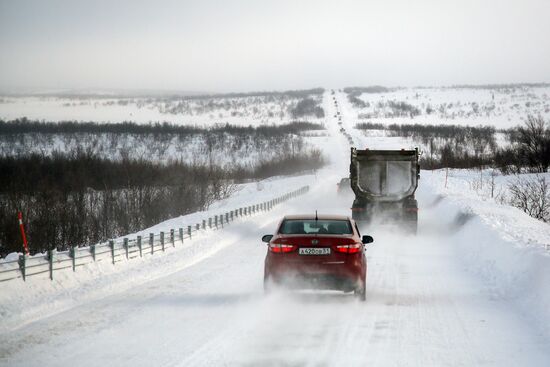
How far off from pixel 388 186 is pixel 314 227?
1345 centimetres

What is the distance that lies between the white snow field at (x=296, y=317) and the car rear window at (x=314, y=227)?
1.26 meters

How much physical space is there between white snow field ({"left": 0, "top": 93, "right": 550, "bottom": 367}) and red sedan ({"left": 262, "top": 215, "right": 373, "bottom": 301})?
1.45ft

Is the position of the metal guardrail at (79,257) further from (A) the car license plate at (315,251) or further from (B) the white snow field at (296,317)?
(A) the car license plate at (315,251)

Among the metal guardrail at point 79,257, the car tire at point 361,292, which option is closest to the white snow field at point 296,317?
the car tire at point 361,292

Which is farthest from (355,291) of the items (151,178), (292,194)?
(151,178)

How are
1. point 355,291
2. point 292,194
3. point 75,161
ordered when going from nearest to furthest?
point 355,291
point 292,194
point 75,161

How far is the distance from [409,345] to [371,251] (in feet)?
43.0

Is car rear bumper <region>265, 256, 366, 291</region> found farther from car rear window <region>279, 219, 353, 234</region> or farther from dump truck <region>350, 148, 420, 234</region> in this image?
dump truck <region>350, 148, 420, 234</region>

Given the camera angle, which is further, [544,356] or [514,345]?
[514,345]

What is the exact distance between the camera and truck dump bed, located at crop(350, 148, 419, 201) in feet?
84.9

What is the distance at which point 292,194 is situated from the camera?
5969cm

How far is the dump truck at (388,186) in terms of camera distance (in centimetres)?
2591

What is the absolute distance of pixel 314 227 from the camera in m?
13.1

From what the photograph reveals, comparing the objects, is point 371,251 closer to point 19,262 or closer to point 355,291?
point 355,291
